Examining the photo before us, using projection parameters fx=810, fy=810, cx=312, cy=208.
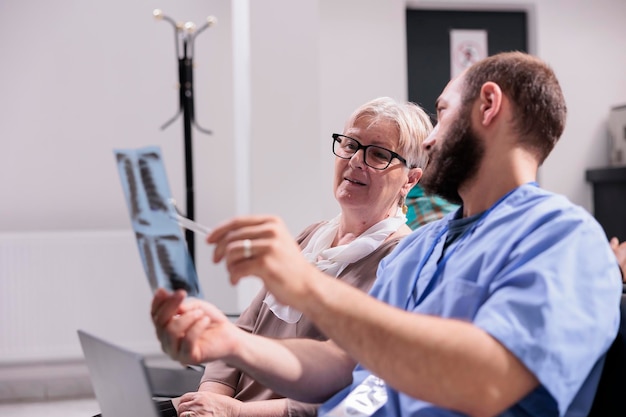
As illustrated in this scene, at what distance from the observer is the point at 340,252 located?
172 centimetres

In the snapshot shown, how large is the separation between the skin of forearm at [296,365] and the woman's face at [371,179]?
0.50 m

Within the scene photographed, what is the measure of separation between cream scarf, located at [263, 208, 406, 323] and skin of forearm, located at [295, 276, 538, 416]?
707mm

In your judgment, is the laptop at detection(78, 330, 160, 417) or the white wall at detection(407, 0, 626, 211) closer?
the laptop at detection(78, 330, 160, 417)

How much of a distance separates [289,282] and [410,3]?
4.32 metres

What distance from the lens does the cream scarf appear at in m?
1.72

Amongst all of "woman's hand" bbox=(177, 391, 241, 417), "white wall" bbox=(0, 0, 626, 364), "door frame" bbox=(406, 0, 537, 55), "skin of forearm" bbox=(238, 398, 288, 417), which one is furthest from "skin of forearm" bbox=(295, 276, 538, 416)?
"door frame" bbox=(406, 0, 537, 55)

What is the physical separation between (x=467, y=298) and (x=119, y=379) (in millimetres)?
501

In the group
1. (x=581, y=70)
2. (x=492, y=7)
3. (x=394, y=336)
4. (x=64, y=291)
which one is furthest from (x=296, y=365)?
(x=581, y=70)

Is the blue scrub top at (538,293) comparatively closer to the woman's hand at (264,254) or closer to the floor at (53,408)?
the woman's hand at (264,254)

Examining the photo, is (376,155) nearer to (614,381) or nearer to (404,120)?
(404,120)

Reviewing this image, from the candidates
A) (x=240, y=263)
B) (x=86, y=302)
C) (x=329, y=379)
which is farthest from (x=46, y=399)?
(x=240, y=263)

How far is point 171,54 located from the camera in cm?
473

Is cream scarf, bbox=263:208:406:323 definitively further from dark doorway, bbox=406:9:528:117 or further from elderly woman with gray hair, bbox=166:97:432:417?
dark doorway, bbox=406:9:528:117

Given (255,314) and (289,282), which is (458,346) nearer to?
(289,282)
